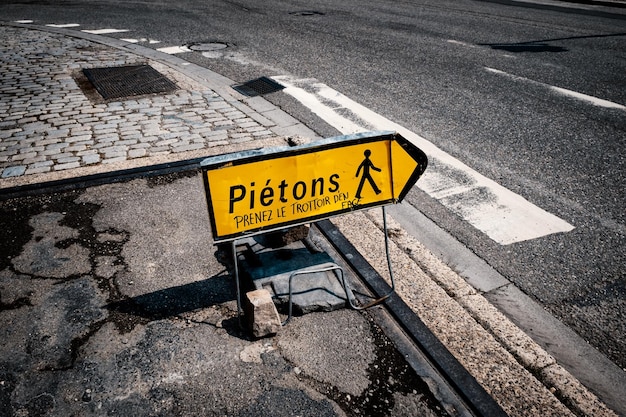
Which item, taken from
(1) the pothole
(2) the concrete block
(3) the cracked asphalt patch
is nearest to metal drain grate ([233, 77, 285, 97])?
(1) the pothole

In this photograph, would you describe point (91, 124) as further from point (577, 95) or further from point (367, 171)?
point (577, 95)

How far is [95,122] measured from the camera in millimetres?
6016

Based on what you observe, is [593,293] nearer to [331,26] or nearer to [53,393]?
[53,393]

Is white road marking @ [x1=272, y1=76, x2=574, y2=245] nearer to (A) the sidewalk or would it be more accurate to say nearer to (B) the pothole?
(A) the sidewalk

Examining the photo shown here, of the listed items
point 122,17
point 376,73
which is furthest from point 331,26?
point 122,17

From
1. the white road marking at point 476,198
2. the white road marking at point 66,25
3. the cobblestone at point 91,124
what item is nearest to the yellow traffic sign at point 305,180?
the white road marking at point 476,198

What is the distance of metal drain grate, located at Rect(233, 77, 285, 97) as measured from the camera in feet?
24.3

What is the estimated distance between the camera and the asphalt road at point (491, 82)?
373cm

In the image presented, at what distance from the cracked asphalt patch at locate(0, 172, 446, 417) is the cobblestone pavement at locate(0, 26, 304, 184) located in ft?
4.85

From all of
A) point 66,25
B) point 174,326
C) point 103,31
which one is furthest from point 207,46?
point 174,326

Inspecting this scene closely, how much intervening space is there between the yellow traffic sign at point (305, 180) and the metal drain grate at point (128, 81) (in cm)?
524

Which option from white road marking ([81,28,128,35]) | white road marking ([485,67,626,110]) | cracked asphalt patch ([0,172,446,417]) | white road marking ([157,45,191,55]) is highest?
white road marking ([81,28,128,35])

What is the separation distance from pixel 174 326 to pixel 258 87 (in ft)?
18.2

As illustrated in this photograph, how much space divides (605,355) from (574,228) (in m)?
1.55
